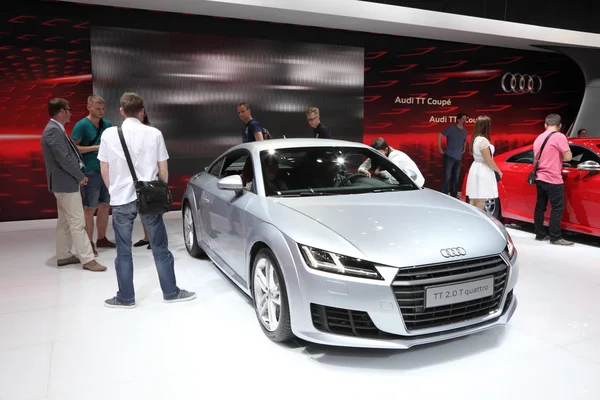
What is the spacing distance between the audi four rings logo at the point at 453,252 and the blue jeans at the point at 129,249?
193 centimetres

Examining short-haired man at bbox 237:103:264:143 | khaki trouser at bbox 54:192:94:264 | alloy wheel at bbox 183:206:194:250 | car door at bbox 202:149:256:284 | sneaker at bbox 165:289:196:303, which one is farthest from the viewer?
short-haired man at bbox 237:103:264:143

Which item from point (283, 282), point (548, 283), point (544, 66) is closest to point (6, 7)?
point (283, 282)

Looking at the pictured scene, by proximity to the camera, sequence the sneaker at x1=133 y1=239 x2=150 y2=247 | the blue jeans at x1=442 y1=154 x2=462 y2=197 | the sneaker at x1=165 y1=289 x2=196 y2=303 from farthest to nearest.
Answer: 1. the blue jeans at x1=442 y1=154 x2=462 y2=197
2. the sneaker at x1=133 y1=239 x2=150 y2=247
3. the sneaker at x1=165 y1=289 x2=196 y2=303

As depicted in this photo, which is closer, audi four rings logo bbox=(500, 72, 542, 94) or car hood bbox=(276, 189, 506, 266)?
car hood bbox=(276, 189, 506, 266)

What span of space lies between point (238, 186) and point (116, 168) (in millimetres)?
858

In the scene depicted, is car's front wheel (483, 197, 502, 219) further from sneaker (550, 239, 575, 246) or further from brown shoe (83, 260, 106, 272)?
brown shoe (83, 260, 106, 272)

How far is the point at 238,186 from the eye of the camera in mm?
3096

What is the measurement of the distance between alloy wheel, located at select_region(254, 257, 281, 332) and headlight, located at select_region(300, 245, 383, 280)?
0.33m

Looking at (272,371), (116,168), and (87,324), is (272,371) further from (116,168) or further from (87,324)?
(116,168)

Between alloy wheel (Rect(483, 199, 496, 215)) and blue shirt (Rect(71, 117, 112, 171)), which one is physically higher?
blue shirt (Rect(71, 117, 112, 171))

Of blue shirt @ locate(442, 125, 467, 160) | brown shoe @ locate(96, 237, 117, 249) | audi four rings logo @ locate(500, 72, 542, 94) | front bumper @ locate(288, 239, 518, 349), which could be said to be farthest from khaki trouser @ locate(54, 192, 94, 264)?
audi four rings logo @ locate(500, 72, 542, 94)

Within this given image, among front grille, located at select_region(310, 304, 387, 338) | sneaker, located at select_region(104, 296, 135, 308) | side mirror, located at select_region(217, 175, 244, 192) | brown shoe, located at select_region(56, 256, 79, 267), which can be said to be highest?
side mirror, located at select_region(217, 175, 244, 192)

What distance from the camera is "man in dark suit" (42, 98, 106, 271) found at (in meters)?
3.96

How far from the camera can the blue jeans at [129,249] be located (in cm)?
323
